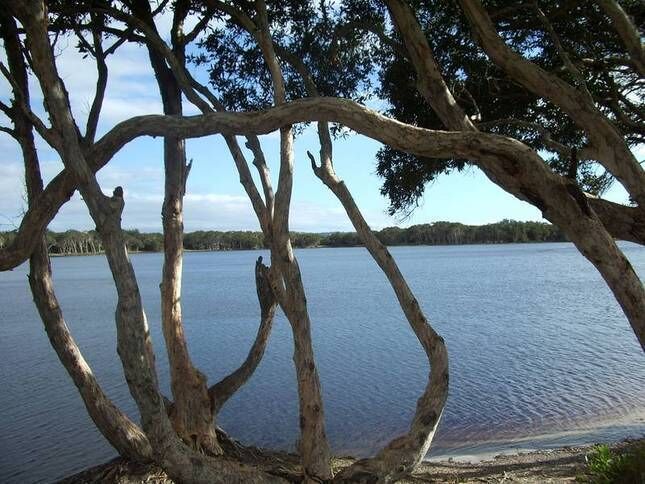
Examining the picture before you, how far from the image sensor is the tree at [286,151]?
3861 millimetres

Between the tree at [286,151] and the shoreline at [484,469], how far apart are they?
0.64 feet

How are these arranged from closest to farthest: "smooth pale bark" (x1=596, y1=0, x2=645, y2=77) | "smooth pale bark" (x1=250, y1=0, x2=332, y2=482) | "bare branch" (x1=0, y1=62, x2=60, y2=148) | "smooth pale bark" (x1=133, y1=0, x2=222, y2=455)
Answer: "bare branch" (x1=0, y1=62, x2=60, y2=148) < "smooth pale bark" (x1=250, y1=0, x2=332, y2=482) < "smooth pale bark" (x1=596, y1=0, x2=645, y2=77) < "smooth pale bark" (x1=133, y1=0, x2=222, y2=455)

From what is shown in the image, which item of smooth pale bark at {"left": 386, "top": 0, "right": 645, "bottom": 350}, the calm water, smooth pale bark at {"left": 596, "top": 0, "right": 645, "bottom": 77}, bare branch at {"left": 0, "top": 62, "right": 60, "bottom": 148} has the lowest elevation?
the calm water

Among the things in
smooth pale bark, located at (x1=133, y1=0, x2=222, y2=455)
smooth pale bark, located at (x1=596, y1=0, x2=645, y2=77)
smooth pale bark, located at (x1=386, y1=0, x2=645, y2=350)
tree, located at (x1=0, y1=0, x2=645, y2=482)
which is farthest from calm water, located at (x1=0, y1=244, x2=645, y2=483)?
smooth pale bark, located at (x1=596, y1=0, x2=645, y2=77)

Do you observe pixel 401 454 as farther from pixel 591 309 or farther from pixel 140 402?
pixel 591 309

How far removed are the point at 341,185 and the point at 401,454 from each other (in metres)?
2.18

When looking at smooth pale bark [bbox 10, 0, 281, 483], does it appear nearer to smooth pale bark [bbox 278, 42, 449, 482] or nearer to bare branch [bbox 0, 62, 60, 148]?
bare branch [bbox 0, 62, 60, 148]

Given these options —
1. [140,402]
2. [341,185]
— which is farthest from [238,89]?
[140,402]

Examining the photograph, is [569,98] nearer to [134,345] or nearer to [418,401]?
[418,401]

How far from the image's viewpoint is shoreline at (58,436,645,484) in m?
5.15

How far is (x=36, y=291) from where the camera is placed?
527 cm

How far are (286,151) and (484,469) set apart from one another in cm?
413

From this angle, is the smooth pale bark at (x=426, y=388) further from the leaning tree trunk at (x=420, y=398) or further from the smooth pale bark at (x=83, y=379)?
the smooth pale bark at (x=83, y=379)

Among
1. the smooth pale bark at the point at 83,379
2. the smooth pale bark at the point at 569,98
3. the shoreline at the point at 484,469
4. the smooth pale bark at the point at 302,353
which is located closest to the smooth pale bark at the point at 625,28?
the smooth pale bark at the point at 569,98
